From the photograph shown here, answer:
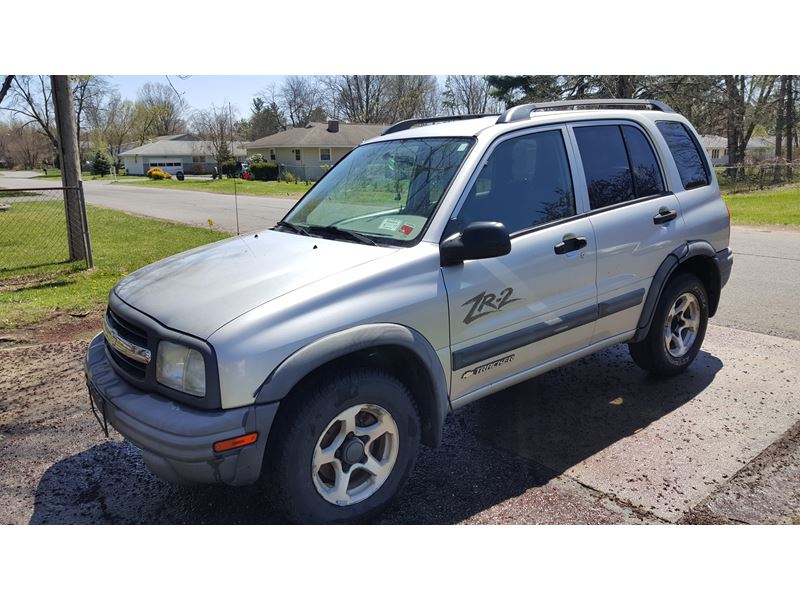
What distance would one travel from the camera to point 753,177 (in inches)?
1060

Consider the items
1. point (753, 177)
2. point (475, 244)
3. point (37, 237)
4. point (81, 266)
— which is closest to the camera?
point (475, 244)

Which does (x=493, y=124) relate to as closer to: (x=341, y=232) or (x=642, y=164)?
(x=341, y=232)

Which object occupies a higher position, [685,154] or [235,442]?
[685,154]

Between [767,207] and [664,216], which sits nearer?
[664,216]

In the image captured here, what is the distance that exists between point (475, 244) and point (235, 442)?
1516 mm

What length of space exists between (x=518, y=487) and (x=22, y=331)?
5.73 metres

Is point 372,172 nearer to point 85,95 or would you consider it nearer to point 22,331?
point 22,331

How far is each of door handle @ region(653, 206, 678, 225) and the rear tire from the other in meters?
0.49

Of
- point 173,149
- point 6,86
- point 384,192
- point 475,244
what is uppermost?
point 173,149

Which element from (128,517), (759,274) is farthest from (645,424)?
(759,274)

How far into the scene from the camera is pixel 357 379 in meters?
2.92

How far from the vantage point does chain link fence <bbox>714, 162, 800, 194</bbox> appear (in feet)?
87.4

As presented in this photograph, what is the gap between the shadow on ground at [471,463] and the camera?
331cm

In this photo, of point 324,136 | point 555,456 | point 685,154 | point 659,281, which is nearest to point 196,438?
point 555,456
